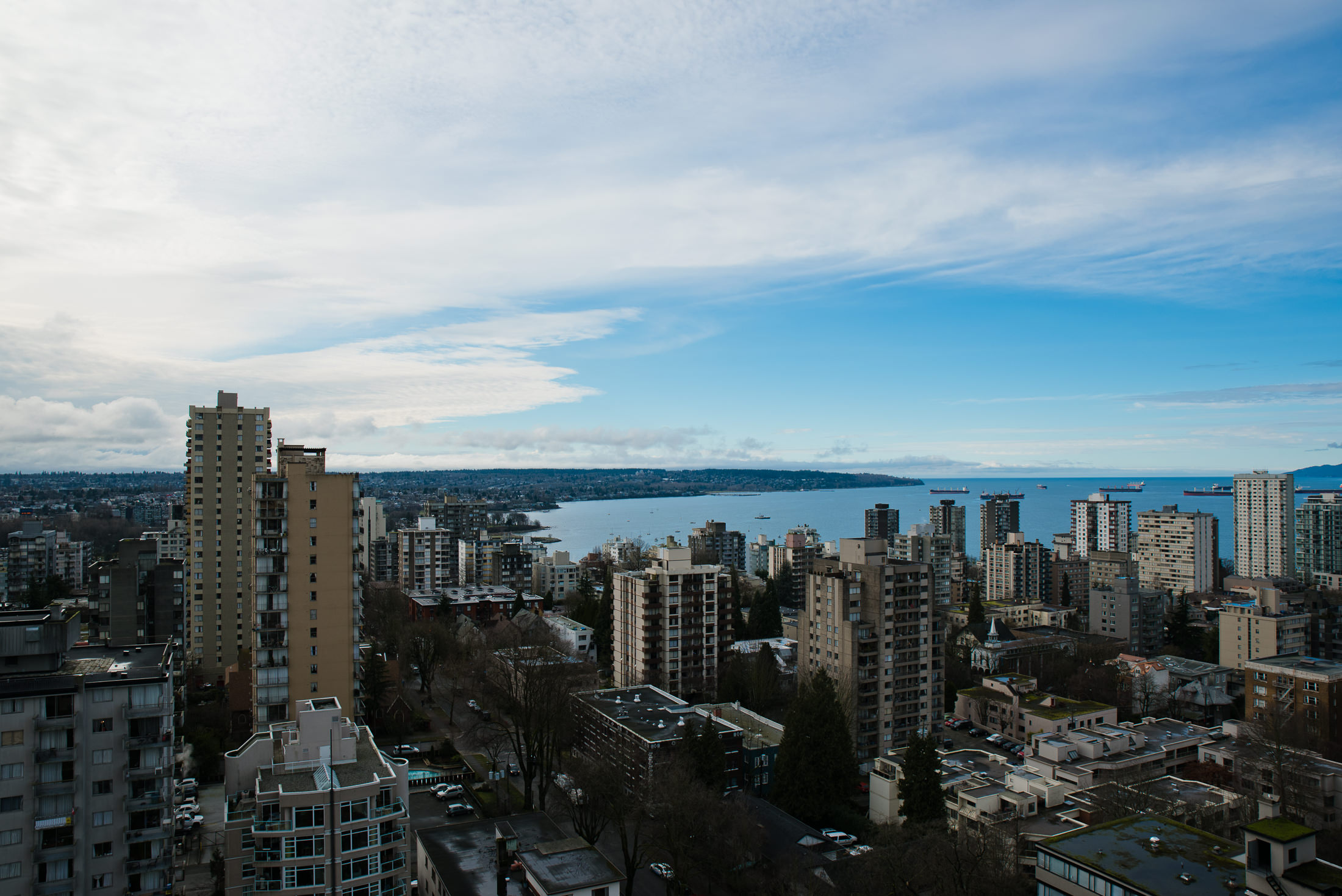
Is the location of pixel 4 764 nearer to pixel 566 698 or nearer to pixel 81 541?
pixel 566 698

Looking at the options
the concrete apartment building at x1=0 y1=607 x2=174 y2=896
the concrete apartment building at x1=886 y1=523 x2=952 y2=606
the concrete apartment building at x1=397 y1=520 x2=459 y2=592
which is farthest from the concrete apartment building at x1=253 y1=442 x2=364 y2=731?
the concrete apartment building at x1=886 y1=523 x2=952 y2=606

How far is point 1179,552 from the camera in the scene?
172 feet

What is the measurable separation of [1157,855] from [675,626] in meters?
15.8

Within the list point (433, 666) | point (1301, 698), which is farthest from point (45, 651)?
point (1301, 698)

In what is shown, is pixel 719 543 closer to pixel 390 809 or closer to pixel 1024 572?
pixel 1024 572

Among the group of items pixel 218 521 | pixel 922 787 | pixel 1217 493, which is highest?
pixel 218 521

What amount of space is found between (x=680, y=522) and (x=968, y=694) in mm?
95081

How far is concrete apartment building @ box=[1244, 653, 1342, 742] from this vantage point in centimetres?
2084

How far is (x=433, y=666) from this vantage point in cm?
2909

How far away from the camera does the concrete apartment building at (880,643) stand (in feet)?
68.0

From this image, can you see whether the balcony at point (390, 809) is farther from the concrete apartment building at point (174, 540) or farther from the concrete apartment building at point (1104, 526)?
the concrete apartment building at point (1104, 526)

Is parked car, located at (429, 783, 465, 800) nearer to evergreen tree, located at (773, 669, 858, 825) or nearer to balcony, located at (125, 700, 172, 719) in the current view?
evergreen tree, located at (773, 669, 858, 825)

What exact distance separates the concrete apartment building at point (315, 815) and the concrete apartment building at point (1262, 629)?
29.4 m

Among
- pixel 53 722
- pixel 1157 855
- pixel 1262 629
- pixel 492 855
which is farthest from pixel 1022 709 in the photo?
pixel 53 722
